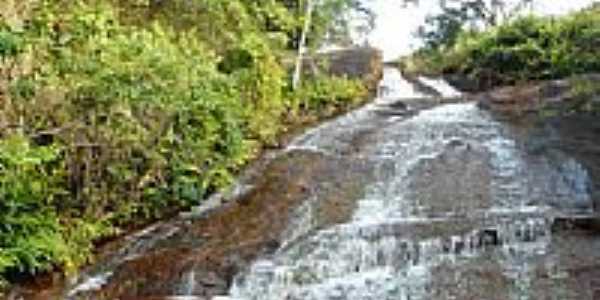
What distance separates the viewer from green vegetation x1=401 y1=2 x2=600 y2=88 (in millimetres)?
23031

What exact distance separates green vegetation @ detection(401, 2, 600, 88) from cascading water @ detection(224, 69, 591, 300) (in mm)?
7281

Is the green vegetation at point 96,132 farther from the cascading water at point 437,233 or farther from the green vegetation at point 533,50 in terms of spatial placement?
the green vegetation at point 533,50

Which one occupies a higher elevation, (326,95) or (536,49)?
(536,49)

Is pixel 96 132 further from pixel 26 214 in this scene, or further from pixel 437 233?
pixel 437 233

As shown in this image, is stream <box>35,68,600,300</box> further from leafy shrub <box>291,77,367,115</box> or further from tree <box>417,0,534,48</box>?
tree <box>417,0,534,48</box>

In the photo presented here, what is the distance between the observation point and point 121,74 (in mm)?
12773

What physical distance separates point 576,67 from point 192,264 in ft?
46.5

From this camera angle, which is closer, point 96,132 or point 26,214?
point 26,214

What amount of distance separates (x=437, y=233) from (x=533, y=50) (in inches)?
564

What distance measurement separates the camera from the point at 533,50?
24.6m

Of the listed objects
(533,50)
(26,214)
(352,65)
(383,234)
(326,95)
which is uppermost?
(533,50)

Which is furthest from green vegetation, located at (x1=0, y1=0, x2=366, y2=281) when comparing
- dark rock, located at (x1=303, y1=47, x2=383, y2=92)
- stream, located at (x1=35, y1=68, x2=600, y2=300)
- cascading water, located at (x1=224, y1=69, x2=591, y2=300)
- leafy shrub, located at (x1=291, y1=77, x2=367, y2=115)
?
dark rock, located at (x1=303, y1=47, x2=383, y2=92)

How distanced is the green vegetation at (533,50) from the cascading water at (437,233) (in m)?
7.28

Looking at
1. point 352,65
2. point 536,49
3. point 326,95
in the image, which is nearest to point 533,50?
point 536,49
